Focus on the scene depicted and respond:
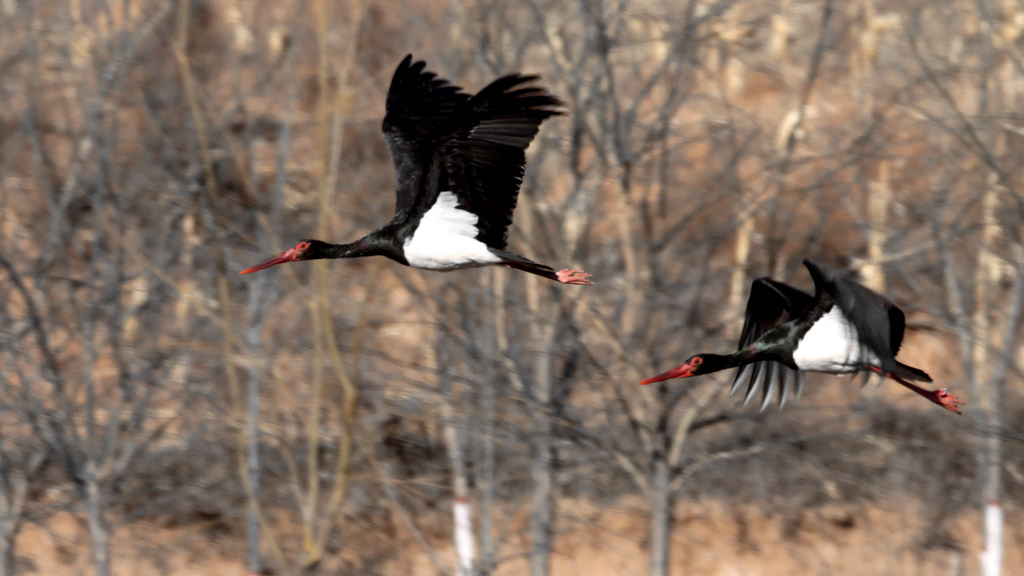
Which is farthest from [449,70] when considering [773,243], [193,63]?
[193,63]

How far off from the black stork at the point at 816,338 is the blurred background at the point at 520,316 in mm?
2415

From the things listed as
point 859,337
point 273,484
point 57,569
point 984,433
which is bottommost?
point 57,569

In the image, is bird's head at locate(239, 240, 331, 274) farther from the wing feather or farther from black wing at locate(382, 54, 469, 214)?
the wing feather

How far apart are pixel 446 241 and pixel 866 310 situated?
223 centimetres

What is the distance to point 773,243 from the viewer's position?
10.9 meters

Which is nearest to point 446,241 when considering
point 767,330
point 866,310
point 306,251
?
point 306,251

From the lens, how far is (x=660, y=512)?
10875mm

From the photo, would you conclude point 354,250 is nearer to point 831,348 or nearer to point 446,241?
point 446,241

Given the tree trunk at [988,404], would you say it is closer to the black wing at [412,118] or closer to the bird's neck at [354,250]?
the black wing at [412,118]

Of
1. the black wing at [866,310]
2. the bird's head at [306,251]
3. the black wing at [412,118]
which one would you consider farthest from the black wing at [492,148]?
the black wing at [866,310]

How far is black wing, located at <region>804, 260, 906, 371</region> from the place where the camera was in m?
6.00

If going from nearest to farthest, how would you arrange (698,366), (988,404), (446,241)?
(446,241) → (698,366) → (988,404)

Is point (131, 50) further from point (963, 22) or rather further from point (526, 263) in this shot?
point (963, 22)

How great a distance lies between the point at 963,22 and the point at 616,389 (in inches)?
392
